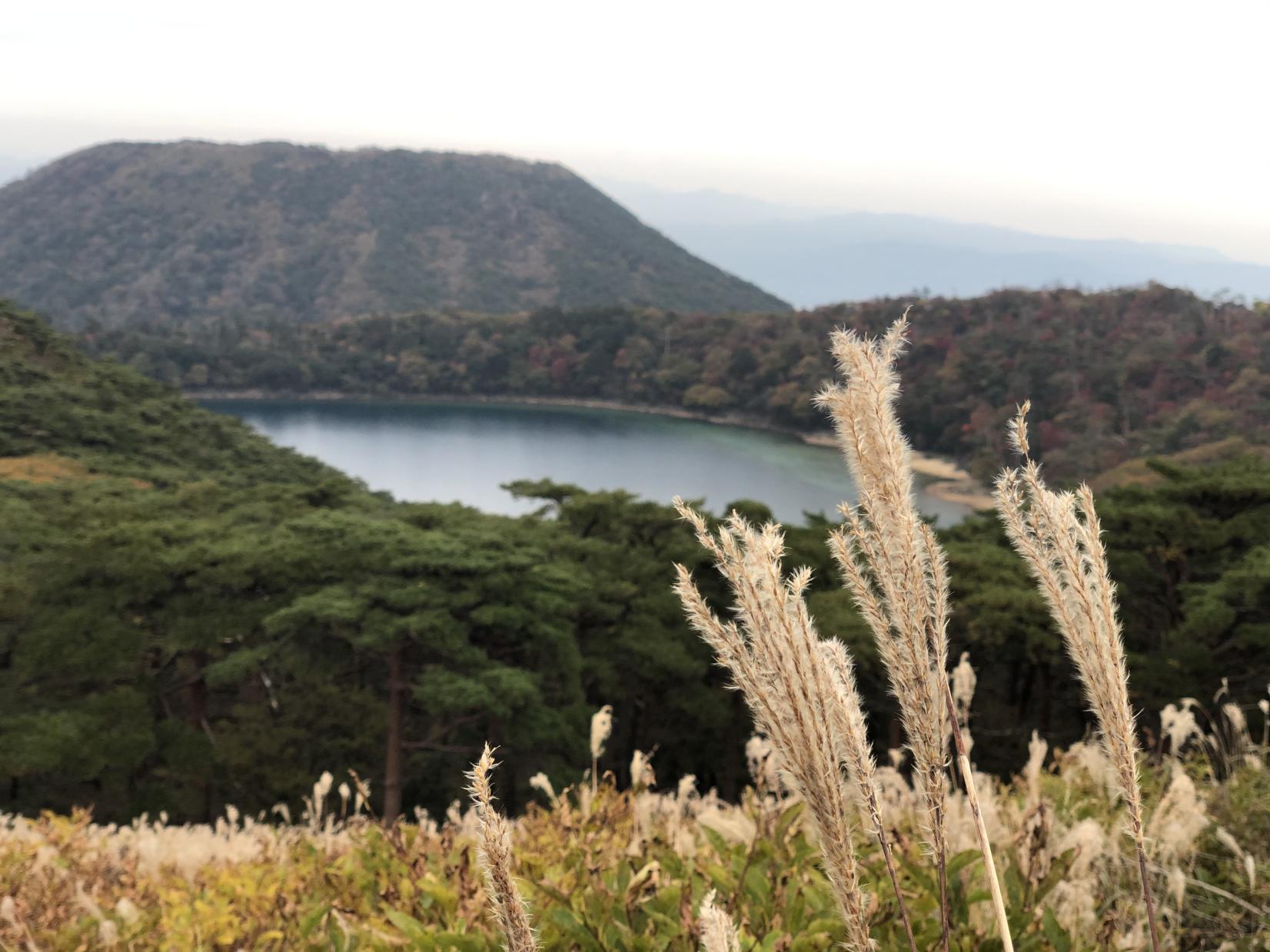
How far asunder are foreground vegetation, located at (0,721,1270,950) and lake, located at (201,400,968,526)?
30362mm

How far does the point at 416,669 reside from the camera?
11211 mm

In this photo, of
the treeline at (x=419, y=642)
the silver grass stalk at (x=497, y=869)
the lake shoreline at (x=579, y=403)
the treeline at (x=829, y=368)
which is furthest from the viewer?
the lake shoreline at (x=579, y=403)

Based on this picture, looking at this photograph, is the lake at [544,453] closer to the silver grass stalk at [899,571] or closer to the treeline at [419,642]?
the treeline at [419,642]

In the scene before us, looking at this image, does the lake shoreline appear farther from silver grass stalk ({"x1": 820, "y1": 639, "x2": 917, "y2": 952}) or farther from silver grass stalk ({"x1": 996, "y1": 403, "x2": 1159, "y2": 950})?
silver grass stalk ({"x1": 820, "y1": 639, "x2": 917, "y2": 952})

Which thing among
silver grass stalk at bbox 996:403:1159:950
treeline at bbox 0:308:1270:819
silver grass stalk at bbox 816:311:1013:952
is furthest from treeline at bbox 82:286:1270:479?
silver grass stalk at bbox 996:403:1159:950

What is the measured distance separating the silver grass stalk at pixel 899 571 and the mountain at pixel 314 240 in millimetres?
111582

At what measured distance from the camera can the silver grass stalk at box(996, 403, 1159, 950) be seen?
1020 mm

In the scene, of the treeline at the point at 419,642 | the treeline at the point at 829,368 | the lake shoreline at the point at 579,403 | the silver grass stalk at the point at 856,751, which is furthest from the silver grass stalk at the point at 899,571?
the lake shoreline at the point at 579,403

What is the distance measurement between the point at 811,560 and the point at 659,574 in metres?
2.42

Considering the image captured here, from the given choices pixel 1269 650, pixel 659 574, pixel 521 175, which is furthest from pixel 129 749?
pixel 521 175

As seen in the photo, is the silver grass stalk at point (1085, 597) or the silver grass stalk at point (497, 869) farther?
the silver grass stalk at point (1085, 597)

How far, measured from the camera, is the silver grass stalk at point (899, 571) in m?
0.97

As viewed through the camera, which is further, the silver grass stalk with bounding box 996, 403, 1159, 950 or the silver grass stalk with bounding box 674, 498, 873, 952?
the silver grass stalk with bounding box 996, 403, 1159, 950

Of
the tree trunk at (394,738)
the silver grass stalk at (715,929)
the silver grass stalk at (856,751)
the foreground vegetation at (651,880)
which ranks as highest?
the silver grass stalk at (856,751)
